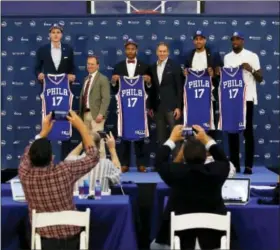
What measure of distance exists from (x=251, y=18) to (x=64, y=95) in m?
2.99

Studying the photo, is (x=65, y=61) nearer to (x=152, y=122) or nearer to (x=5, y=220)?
(x=152, y=122)

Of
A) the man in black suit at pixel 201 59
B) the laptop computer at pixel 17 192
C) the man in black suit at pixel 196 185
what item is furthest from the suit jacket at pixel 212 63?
the man in black suit at pixel 196 185

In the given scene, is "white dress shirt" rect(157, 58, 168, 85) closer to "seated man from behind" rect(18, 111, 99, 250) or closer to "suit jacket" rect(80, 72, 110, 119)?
"suit jacket" rect(80, 72, 110, 119)

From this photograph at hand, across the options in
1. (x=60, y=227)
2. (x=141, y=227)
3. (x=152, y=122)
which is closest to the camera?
(x=60, y=227)

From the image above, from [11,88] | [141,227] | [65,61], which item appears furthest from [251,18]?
[141,227]

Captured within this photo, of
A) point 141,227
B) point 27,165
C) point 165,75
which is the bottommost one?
point 141,227

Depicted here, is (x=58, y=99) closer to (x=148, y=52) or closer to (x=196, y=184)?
(x=148, y=52)

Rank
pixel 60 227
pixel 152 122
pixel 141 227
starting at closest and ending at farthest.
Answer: pixel 60 227 → pixel 141 227 → pixel 152 122

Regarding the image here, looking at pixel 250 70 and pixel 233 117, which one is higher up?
pixel 250 70

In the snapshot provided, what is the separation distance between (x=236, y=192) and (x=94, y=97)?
13.0ft

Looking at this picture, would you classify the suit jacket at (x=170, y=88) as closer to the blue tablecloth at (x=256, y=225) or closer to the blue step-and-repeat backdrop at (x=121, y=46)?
the blue step-and-repeat backdrop at (x=121, y=46)

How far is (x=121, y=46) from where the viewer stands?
30.7 ft

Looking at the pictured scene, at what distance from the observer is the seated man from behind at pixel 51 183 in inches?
168

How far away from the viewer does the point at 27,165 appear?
4340 mm
